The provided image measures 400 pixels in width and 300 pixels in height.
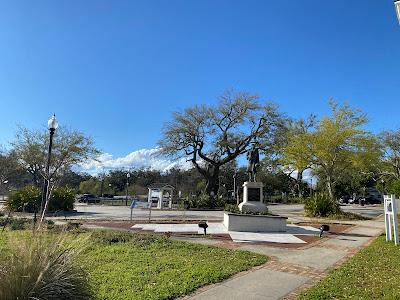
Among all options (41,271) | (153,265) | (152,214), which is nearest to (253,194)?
(153,265)

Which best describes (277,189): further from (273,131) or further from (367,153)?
(367,153)

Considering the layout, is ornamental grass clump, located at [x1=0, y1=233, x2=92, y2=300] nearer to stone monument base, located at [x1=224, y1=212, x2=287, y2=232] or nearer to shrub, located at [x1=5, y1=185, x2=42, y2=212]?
stone monument base, located at [x1=224, y1=212, x2=287, y2=232]

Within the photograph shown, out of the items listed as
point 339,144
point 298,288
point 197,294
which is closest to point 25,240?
point 197,294

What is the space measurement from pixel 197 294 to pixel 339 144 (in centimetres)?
2459

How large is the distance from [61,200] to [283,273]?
84.6ft

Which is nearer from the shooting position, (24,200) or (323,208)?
(323,208)

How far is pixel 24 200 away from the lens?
2805cm

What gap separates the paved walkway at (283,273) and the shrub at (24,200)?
1960 cm

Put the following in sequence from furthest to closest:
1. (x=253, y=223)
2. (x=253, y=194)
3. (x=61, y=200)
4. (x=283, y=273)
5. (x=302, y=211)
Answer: (x=302, y=211), (x=61, y=200), (x=253, y=194), (x=253, y=223), (x=283, y=273)

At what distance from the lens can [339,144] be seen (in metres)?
28.7

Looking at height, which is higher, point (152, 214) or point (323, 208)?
point (323, 208)

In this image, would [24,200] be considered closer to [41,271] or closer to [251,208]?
[251,208]

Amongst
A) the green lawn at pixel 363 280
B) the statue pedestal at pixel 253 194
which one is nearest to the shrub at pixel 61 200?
the statue pedestal at pixel 253 194

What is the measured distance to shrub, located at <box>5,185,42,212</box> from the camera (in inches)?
1100
